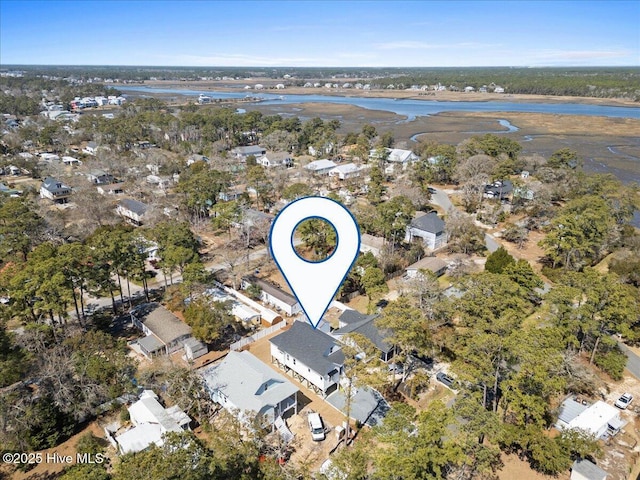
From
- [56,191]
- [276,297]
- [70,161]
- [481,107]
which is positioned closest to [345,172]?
[276,297]

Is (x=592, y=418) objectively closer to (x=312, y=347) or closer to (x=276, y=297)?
(x=312, y=347)

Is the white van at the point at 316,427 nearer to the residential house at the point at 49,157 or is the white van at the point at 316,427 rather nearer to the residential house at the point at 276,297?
the residential house at the point at 276,297

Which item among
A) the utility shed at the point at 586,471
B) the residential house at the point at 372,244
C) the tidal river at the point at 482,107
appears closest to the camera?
the utility shed at the point at 586,471

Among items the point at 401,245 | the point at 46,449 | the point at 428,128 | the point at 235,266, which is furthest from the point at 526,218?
the point at 428,128

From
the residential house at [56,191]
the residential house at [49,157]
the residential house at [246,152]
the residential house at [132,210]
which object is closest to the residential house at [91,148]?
the residential house at [49,157]

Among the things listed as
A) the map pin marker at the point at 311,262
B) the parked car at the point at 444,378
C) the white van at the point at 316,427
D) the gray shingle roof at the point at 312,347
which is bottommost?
the parked car at the point at 444,378

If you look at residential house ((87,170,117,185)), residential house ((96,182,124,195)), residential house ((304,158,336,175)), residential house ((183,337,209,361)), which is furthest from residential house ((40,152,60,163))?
residential house ((183,337,209,361))

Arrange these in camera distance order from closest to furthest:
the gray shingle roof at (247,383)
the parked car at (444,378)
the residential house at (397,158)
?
1. the gray shingle roof at (247,383)
2. the parked car at (444,378)
3. the residential house at (397,158)
